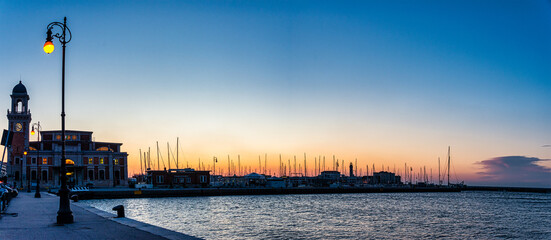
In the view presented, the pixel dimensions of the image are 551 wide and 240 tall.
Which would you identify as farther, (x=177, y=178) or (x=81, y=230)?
(x=177, y=178)

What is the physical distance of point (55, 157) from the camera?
357ft

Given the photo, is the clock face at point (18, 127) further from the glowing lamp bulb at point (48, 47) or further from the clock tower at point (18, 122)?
the glowing lamp bulb at point (48, 47)

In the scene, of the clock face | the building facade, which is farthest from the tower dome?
the building facade

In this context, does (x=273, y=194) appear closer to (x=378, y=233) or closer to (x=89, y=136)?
(x=89, y=136)

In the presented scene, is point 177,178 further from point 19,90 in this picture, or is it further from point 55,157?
point 19,90

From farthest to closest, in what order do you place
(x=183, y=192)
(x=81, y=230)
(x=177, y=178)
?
(x=177, y=178) < (x=183, y=192) < (x=81, y=230)

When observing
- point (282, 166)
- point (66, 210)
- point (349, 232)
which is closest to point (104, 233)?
point (66, 210)

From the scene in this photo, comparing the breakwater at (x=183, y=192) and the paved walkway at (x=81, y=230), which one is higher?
the paved walkway at (x=81, y=230)

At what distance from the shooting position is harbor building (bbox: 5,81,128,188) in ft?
346

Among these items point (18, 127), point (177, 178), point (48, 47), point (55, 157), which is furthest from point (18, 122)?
point (48, 47)

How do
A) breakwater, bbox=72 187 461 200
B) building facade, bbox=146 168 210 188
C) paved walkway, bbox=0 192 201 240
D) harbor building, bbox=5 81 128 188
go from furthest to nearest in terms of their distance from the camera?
1. building facade, bbox=146 168 210 188
2. harbor building, bbox=5 81 128 188
3. breakwater, bbox=72 187 461 200
4. paved walkway, bbox=0 192 201 240

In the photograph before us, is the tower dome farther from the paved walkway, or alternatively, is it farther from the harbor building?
the paved walkway

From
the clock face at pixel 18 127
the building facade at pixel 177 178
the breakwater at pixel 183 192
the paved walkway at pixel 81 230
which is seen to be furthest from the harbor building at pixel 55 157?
the paved walkway at pixel 81 230

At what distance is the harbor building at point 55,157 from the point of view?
346 ft
